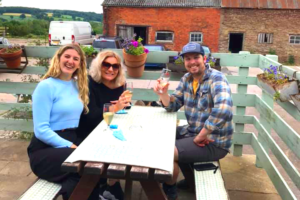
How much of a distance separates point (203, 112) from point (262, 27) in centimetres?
2104

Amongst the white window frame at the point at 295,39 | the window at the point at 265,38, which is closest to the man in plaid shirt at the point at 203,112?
the window at the point at 265,38

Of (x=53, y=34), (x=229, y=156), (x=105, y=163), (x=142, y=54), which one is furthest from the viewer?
(x=53, y=34)

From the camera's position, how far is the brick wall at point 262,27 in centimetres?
2181

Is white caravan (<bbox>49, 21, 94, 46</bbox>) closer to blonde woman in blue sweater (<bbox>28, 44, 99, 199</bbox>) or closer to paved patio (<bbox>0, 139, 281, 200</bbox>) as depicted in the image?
paved patio (<bbox>0, 139, 281, 200</bbox>)

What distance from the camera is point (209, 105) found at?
2885 millimetres

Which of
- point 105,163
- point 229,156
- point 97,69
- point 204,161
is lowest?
point 229,156

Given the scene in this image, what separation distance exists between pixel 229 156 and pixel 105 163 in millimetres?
2740

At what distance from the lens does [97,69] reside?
10.0 feet

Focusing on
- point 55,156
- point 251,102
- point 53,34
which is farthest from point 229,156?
point 53,34

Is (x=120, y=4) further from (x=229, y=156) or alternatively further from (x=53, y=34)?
(x=229, y=156)

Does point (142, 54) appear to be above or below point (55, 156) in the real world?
above

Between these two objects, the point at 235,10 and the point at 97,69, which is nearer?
the point at 97,69

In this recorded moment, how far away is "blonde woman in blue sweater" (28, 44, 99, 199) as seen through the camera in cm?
250

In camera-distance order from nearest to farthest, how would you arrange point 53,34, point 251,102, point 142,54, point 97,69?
1. point 97,69
2. point 142,54
3. point 251,102
4. point 53,34
